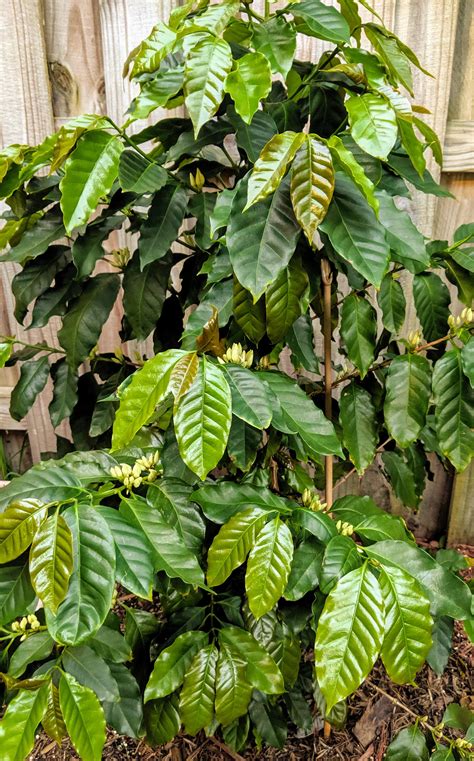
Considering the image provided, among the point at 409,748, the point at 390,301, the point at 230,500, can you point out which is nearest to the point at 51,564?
the point at 230,500

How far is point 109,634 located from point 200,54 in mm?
861

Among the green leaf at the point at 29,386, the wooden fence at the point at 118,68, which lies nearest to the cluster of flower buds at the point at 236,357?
the green leaf at the point at 29,386

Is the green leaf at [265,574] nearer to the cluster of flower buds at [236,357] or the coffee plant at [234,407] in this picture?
the coffee plant at [234,407]

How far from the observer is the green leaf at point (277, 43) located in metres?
0.77

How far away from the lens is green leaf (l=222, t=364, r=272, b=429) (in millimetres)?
688

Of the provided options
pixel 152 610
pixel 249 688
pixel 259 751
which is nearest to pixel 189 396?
pixel 249 688

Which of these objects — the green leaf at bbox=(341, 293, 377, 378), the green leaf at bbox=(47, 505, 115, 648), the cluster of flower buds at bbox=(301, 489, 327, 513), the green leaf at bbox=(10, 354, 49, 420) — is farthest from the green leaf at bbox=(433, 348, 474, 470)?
the green leaf at bbox=(10, 354, 49, 420)

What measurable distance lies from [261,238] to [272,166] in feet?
0.34

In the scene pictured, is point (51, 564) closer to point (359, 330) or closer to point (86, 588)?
point (86, 588)

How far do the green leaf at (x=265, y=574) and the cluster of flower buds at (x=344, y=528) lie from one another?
17 centimetres

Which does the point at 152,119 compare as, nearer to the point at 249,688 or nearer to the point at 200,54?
the point at 200,54

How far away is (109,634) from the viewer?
2.97ft

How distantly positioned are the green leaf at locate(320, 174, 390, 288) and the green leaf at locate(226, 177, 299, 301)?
0.06 metres

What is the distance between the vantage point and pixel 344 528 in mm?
917
